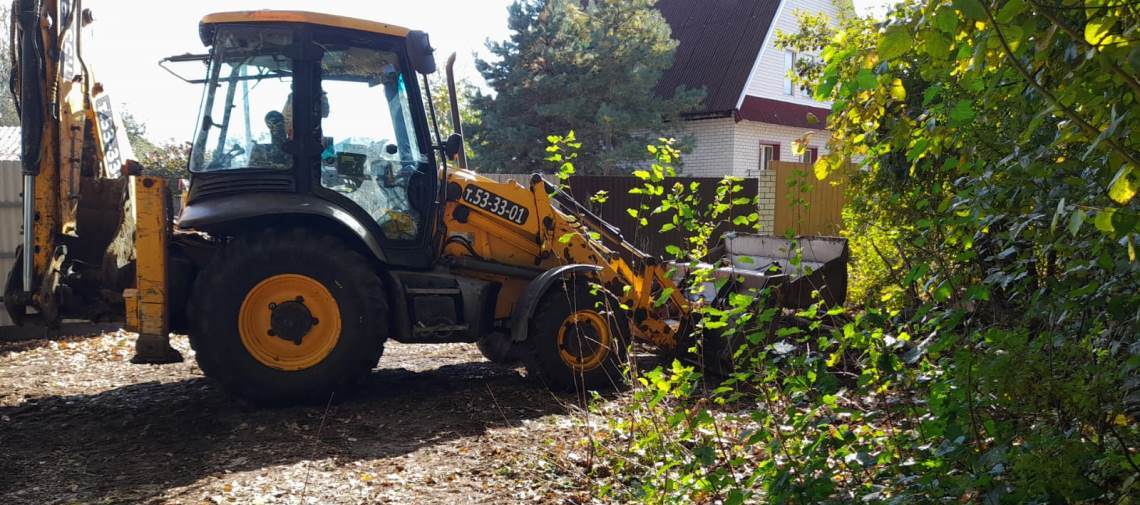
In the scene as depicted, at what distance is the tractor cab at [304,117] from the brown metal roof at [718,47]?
1572 centimetres

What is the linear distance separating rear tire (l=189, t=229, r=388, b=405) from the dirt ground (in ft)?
0.78

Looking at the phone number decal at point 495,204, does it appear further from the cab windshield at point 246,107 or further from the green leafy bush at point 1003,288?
the green leafy bush at point 1003,288

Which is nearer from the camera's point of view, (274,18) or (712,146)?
(274,18)

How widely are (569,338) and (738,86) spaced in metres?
16.0

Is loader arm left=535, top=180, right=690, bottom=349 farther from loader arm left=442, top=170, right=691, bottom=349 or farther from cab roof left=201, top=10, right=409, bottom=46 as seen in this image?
cab roof left=201, top=10, right=409, bottom=46

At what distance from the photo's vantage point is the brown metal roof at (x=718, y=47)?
2117cm

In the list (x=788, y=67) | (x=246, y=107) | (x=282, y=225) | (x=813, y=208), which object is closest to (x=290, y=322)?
(x=282, y=225)

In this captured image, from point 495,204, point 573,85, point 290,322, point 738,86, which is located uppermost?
Result: point 738,86

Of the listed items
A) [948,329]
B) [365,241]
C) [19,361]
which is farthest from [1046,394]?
[19,361]

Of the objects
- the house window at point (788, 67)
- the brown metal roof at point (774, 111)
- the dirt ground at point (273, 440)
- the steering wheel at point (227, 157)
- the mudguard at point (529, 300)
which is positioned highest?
the house window at point (788, 67)

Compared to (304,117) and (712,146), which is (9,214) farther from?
(712,146)

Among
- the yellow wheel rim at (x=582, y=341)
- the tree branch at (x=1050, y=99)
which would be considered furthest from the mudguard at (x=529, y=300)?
the tree branch at (x=1050, y=99)

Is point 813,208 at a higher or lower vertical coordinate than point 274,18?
lower

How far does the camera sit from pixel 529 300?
6.06 meters
